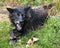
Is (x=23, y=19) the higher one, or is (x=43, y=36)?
(x=23, y=19)

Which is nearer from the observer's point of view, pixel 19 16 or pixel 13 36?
pixel 19 16

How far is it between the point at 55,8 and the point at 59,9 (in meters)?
0.15

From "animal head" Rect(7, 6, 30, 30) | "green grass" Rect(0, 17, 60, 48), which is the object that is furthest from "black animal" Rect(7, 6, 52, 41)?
"green grass" Rect(0, 17, 60, 48)

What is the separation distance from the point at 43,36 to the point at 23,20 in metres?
0.57

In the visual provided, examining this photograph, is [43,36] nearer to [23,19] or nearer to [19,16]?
[23,19]

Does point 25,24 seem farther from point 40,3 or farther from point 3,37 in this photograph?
point 40,3

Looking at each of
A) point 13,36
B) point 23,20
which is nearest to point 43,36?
point 23,20

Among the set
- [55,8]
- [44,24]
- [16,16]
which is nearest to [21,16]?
[16,16]

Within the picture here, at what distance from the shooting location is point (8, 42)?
577cm

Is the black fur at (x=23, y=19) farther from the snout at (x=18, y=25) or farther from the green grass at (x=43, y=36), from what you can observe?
the green grass at (x=43, y=36)

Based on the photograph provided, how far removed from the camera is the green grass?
5.44 meters

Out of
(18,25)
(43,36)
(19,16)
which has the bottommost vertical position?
(43,36)

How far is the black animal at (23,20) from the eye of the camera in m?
5.79

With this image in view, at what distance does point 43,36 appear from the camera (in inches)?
227
